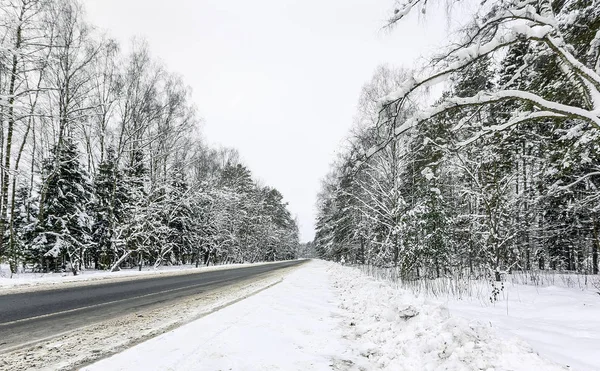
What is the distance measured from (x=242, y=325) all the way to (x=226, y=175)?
34.2m

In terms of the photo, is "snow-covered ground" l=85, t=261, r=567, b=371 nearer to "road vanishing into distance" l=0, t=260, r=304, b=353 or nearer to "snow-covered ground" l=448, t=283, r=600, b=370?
"snow-covered ground" l=448, t=283, r=600, b=370

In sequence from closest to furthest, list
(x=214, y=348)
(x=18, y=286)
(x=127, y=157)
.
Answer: (x=214, y=348), (x=18, y=286), (x=127, y=157)

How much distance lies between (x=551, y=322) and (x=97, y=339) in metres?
6.42

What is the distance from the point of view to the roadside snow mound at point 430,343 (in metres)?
2.62

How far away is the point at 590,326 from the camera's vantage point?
13.6 feet

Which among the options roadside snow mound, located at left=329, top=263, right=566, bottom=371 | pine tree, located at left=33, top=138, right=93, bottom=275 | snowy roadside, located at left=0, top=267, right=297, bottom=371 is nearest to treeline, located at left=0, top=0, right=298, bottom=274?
pine tree, located at left=33, top=138, right=93, bottom=275

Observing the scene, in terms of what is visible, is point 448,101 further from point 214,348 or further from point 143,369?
point 143,369

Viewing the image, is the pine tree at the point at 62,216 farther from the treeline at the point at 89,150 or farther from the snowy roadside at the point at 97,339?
the snowy roadside at the point at 97,339

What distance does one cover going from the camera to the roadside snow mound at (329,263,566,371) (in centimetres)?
262

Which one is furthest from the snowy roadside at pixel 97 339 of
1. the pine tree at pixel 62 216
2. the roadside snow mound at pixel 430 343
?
the pine tree at pixel 62 216

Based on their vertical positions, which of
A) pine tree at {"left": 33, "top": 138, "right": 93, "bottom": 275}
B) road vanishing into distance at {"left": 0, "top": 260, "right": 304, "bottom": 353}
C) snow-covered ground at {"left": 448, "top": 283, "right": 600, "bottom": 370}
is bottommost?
road vanishing into distance at {"left": 0, "top": 260, "right": 304, "bottom": 353}

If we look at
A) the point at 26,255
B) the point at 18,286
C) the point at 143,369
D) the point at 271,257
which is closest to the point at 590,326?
the point at 143,369

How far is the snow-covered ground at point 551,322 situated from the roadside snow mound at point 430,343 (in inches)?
11.5

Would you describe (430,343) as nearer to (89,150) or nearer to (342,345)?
(342,345)
